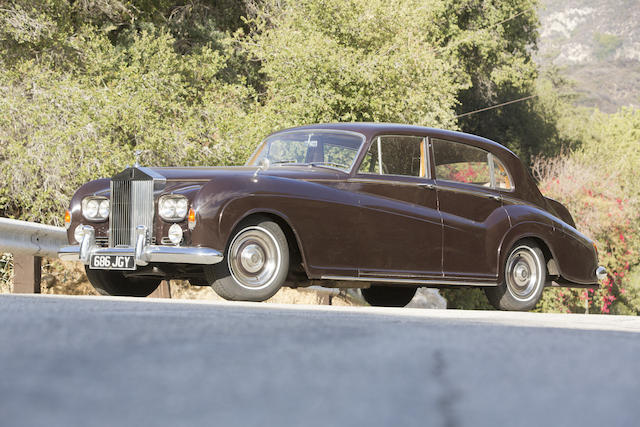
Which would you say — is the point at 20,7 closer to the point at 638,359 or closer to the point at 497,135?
the point at 638,359

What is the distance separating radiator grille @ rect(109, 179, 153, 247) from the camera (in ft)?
22.9

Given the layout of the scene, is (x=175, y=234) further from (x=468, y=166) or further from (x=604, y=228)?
(x=604, y=228)

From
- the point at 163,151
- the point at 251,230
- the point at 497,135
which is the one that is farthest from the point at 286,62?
the point at 497,135

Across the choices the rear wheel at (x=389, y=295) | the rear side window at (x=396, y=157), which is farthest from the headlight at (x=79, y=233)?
the rear wheel at (x=389, y=295)

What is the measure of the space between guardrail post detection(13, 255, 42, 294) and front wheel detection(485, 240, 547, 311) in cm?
458

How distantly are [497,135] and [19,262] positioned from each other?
33.7 m

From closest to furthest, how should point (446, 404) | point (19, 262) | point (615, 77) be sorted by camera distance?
point (446, 404), point (19, 262), point (615, 77)

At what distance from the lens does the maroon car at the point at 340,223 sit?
6.71 meters

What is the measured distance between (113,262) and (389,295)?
3.65 metres

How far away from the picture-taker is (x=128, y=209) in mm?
7125

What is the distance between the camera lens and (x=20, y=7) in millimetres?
19250

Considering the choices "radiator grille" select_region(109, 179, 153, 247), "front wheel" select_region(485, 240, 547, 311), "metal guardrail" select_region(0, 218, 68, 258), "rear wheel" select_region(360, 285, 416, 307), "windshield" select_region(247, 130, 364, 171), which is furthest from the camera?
"rear wheel" select_region(360, 285, 416, 307)

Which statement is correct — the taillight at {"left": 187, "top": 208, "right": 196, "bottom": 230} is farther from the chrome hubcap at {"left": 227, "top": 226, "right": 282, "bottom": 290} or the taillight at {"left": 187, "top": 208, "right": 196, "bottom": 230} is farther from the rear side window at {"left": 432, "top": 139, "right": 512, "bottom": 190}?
the rear side window at {"left": 432, "top": 139, "right": 512, "bottom": 190}

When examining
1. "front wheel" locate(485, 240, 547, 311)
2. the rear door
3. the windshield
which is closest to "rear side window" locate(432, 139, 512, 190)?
the rear door
